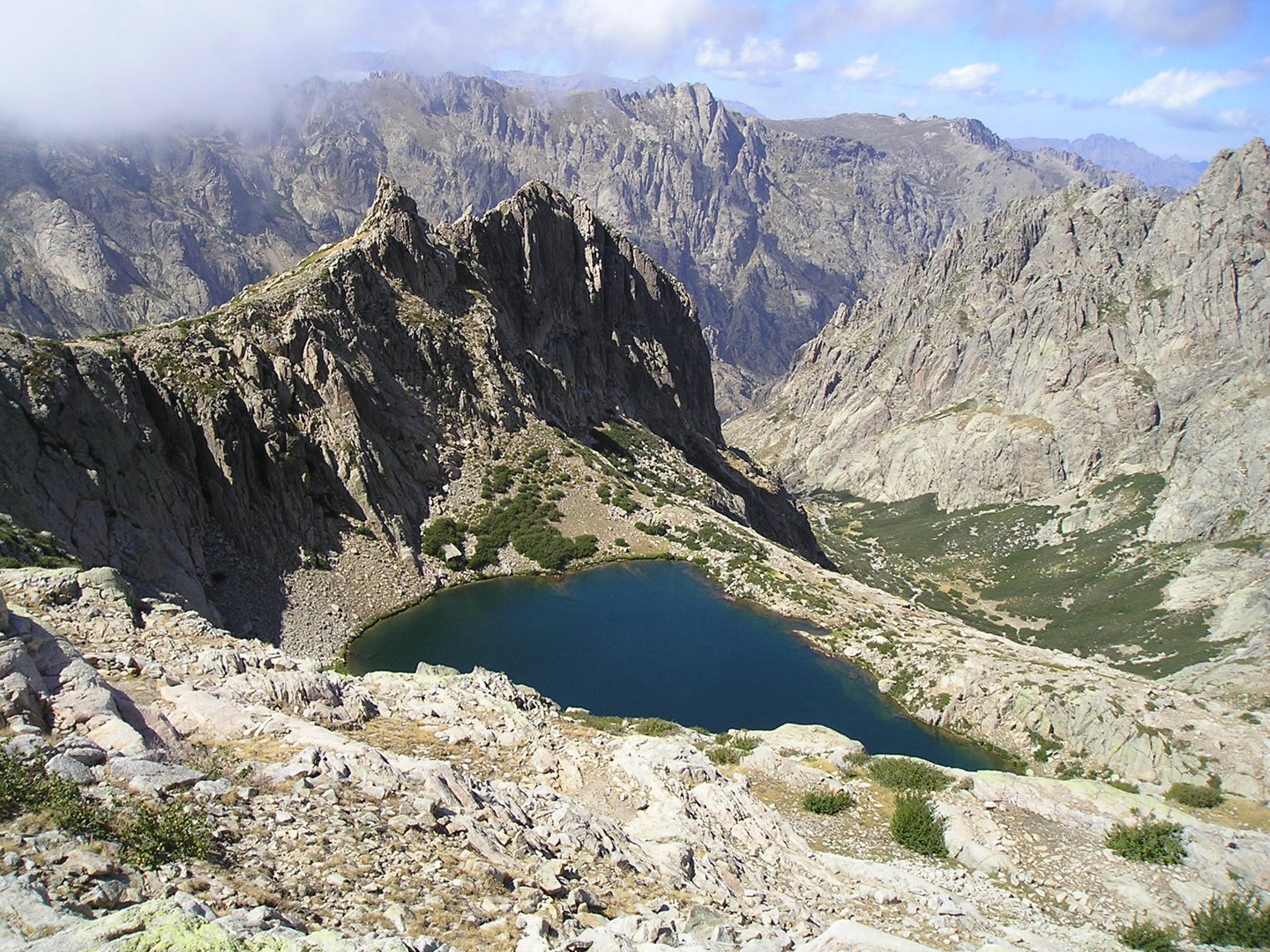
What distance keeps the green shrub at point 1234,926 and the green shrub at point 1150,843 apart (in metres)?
2.98

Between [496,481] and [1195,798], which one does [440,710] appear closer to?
[1195,798]

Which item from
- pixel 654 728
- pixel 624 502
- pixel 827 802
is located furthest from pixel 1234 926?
pixel 624 502

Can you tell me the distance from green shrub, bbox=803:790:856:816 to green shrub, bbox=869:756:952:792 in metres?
1.92

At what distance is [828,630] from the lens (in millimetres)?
75562

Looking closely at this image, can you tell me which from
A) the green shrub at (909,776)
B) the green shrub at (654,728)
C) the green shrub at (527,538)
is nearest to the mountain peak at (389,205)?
the green shrub at (527,538)

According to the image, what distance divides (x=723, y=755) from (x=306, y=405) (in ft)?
212

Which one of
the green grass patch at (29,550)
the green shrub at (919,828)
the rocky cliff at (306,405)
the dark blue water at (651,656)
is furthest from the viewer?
the dark blue water at (651,656)

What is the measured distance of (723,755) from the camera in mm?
32156

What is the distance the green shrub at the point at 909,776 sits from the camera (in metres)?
29.3

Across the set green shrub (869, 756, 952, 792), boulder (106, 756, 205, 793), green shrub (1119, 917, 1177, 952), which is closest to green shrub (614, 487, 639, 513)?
green shrub (869, 756, 952, 792)

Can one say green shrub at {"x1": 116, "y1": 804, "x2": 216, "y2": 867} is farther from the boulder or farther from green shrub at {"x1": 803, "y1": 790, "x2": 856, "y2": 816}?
green shrub at {"x1": 803, "y1": 790, "x2": 856, "y2": 816}

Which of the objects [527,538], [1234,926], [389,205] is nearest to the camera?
[1234,926]

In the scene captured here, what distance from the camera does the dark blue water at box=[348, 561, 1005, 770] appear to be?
58688 mm

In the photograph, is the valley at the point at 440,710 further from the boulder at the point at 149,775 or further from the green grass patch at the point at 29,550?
the green grass patch at the point at 29,550
